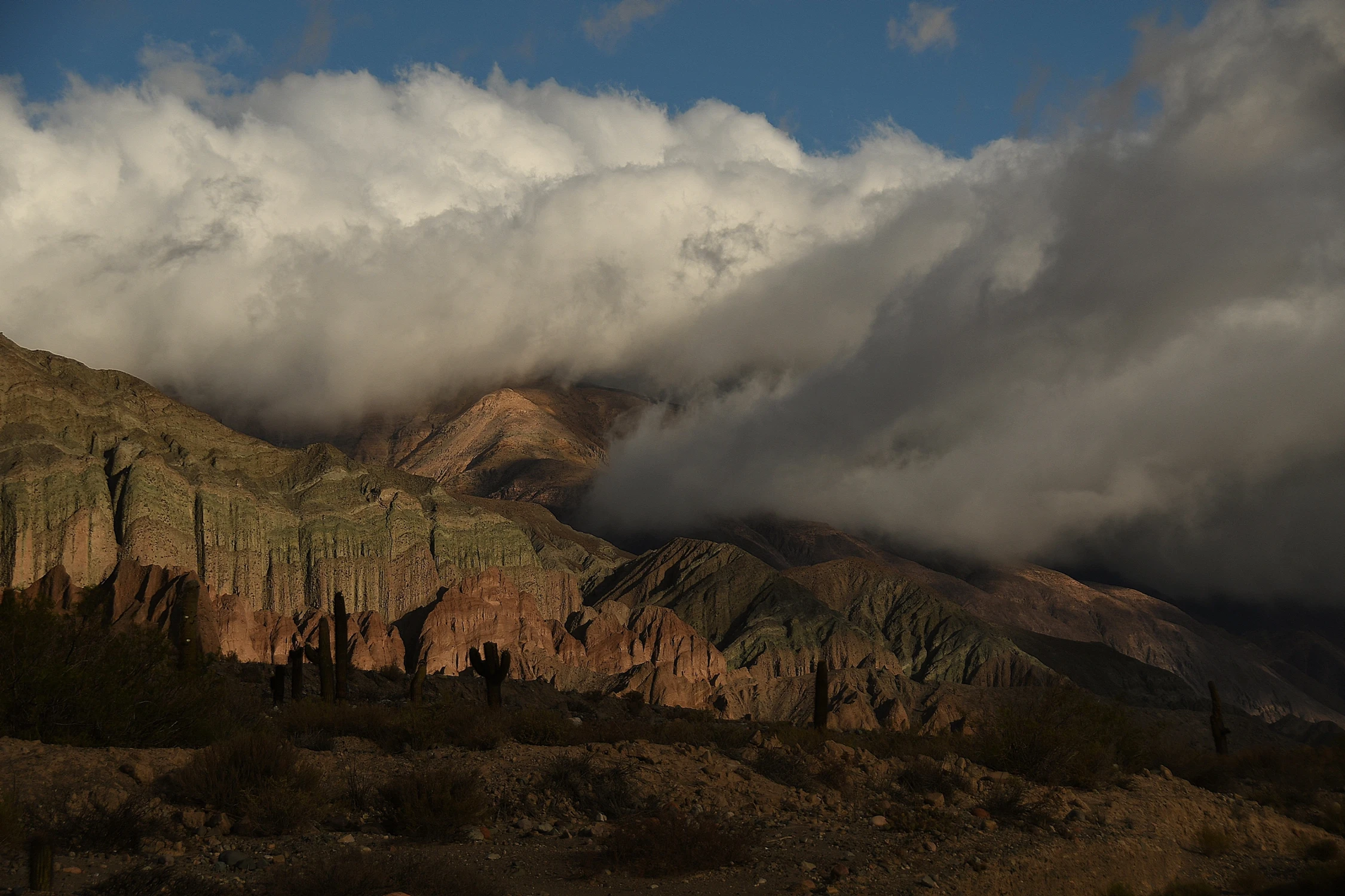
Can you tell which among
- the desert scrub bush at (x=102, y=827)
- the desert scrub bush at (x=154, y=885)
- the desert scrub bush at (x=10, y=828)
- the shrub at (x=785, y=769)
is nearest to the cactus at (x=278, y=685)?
the shrub at (x=785, y=769)

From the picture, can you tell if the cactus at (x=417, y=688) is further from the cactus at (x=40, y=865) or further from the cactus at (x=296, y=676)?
the cactus at (x=40, y=865)

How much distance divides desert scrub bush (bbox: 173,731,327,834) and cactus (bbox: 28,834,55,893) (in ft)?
14.5

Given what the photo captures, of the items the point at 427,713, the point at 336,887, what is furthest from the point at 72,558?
the point at 336,887

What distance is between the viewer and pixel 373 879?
1616 cm

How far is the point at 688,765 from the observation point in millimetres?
25328

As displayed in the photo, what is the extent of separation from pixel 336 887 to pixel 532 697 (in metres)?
61.5

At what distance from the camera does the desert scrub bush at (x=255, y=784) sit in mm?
19094

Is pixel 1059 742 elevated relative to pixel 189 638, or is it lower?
lower

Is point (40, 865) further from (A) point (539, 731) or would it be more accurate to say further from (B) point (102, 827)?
(A) point (539, 731)

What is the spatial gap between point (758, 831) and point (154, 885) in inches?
426

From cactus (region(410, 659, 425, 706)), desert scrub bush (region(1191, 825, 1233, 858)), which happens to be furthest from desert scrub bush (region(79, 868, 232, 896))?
cactus (region(410, 659, 425, 706))

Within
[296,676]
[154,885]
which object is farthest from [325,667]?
[154,885]

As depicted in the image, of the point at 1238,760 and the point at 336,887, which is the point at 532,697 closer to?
the point at 1238,760

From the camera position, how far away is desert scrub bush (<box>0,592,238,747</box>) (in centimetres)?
2277
